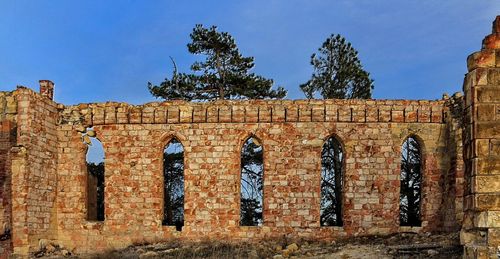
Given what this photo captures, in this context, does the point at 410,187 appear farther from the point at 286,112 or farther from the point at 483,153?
the point at 483,153

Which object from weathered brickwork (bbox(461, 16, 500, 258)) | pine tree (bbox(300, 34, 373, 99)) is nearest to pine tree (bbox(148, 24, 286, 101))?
pine tree (bbox(300, 34, 373, 99))

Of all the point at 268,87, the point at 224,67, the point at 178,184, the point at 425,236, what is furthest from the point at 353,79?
the point at 425,236

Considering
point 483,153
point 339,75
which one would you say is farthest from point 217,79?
point 483,153

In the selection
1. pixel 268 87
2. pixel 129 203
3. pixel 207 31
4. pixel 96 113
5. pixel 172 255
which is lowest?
pixel 172 255

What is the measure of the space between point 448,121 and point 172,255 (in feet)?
27.1

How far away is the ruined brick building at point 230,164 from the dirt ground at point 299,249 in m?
0.41

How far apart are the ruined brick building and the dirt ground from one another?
16.3 inches

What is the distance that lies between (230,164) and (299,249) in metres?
3.09

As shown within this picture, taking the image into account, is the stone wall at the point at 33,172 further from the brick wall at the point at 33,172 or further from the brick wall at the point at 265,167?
the brick wall at the point at 265,167

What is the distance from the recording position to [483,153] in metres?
7.82

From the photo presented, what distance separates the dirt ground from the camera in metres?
13.9

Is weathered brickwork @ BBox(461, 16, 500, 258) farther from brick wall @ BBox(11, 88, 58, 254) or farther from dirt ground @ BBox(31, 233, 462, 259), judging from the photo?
brick wall @ BBox(11, 88, 58, 254)

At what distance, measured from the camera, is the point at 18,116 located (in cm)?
1599

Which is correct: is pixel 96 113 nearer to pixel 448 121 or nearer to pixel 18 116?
pixel 18 116
